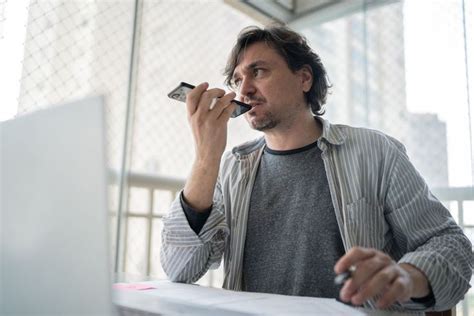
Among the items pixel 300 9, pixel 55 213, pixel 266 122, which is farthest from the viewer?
pixel 300 9

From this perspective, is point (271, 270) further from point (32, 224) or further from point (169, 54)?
point (169, 54)

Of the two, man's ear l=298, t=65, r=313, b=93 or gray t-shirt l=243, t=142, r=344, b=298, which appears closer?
gray t-shirt l=243, t=142, r=344, b=298

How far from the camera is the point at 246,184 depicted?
1.19m

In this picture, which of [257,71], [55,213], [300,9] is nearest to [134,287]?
[55,213]

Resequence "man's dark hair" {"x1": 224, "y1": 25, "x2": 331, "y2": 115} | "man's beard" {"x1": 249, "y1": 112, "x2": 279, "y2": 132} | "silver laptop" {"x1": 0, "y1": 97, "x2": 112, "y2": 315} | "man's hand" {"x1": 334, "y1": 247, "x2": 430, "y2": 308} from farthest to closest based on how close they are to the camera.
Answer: "man's dark hair" {"x1": 224, "y1": 25, "x2": 331, "y2": 115} < "man's beard" {"x1": 249, "y1": 112, "x2": 279, "y2": 132} < "man's hand" {"x1": 334, "y1": 247, "x2": 430, "y2": 308} < "silver laptop" {"x1": 0, "y1": 97, "x2": 112, "y2": 315}

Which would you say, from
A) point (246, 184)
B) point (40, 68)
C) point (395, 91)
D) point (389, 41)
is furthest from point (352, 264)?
point (389, 41)

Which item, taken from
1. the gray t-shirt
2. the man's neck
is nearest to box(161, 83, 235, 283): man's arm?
the gray t-shirt

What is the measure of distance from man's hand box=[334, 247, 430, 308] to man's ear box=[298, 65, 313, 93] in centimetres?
→ 87

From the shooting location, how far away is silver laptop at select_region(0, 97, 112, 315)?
0.36 m

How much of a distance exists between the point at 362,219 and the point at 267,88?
491 mm

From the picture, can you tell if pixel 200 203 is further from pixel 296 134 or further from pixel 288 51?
pixel 288 51

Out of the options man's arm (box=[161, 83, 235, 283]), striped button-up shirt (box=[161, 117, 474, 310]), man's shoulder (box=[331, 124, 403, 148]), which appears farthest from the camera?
man's shoulder (box=[331, 124, 403, 148])

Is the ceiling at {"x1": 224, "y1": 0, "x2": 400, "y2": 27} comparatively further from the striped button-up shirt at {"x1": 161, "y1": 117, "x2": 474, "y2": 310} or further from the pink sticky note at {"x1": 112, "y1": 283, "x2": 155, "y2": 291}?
the pink sticky note at {"x1": 112, "y1": 283, "x2": 155, "y2": 291}

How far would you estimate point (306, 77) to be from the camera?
1396mm
